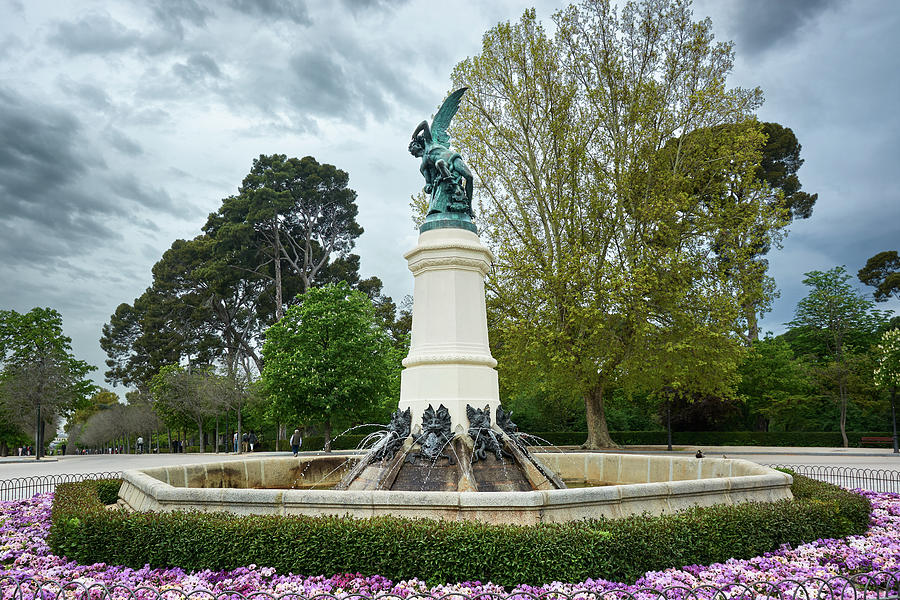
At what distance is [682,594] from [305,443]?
38.2m

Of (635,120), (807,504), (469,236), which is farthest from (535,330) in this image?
(807,504)

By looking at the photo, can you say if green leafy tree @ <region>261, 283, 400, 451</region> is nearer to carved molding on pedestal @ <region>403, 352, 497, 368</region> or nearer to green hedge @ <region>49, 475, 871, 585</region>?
carved molding on pedestal @ <region>403, 352, 497, 368</region>

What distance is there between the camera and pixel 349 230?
53.5m

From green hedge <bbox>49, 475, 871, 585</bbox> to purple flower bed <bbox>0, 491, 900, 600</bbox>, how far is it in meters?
0.12

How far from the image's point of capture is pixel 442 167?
1196cm

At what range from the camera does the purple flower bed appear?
6152 mm

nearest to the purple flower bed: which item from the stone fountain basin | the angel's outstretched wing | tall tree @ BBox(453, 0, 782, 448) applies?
the stone fountain basin

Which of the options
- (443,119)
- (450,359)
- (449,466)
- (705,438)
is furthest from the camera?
(705,438)

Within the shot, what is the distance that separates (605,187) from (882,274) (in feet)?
123

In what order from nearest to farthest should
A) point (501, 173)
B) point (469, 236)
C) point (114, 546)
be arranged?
point (114, 546), point (469, 236), point (501, 173)

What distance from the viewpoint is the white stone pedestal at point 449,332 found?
427 inches

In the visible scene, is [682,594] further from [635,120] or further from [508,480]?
[635,120]

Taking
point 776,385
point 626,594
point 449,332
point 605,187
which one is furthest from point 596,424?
point 626,594

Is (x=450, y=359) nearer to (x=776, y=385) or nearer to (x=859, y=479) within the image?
Result: (x=859, y=479)
